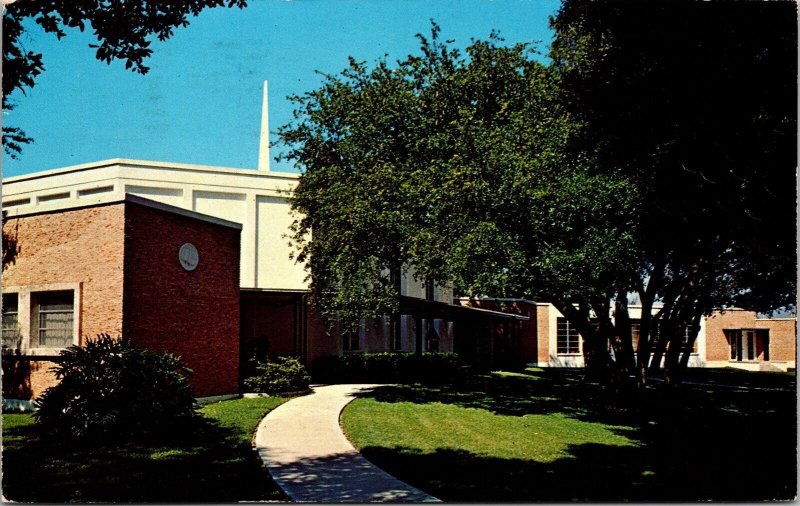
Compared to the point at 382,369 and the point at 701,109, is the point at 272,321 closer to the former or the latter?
the point at 382,369

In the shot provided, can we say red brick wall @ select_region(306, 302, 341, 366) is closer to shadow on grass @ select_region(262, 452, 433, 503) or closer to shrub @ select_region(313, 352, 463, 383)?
shrub @ select_region(313, 352, 463, 383)

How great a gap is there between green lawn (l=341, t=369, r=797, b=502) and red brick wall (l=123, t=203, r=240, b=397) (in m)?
3.85

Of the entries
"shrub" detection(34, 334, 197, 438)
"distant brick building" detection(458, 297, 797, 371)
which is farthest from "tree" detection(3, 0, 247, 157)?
"distant brick building" detection(458, 297, 797, 371)

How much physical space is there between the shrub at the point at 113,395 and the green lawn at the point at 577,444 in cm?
337

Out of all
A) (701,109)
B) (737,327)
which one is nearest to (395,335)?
(701,109)

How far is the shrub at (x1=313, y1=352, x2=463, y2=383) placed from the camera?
24312 millimetres

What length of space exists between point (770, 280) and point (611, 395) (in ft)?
19.9

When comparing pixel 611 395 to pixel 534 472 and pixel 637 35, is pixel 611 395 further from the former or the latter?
pixel 637 35

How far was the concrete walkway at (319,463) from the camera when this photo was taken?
816 cm

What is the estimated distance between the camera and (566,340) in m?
41.0

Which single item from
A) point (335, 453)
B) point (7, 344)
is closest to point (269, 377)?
point (7, 344)

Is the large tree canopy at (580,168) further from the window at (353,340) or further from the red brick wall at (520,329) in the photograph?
the red brick wall at (520,329)

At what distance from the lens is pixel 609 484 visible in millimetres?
9266

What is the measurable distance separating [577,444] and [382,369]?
44.7 feet
